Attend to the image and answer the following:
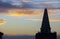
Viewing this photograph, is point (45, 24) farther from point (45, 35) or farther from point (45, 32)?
point (45, 35)

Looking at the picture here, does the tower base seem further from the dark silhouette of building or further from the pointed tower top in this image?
the pointed tower top

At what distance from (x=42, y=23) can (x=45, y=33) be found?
538 centimetres

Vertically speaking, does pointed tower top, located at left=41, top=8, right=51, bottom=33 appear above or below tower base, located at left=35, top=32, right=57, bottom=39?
above

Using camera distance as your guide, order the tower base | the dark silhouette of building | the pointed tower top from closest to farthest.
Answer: the pointed tower top, the dark silhouette of building, the tower base

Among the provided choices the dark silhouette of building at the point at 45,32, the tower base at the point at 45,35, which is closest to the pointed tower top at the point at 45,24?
the dark silhouette of building at the point at 45,32

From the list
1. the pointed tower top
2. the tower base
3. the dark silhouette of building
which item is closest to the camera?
the pointed tower top

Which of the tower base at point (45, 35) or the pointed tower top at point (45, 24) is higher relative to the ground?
the pointed tower top at point (45, 24)

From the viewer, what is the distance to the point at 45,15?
17275 centimetres

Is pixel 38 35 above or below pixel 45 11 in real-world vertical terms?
below

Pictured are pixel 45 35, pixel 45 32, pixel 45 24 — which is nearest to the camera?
pixel 45 32

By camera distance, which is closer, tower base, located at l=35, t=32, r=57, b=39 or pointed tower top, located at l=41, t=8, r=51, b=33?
pointed tower top, located at l=41, t=8, r=51, b=33

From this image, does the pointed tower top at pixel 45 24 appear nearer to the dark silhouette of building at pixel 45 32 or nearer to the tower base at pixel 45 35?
the dark silhouette of building at pixel 45 32

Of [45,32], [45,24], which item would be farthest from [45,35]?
[45,24]

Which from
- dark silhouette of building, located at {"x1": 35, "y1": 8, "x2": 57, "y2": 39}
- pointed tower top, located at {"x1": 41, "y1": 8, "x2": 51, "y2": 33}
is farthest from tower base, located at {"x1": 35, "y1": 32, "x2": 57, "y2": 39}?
pointed tower top, located at {"x1": 41, "y1": 8, "x2": 51, "y2": 33}
